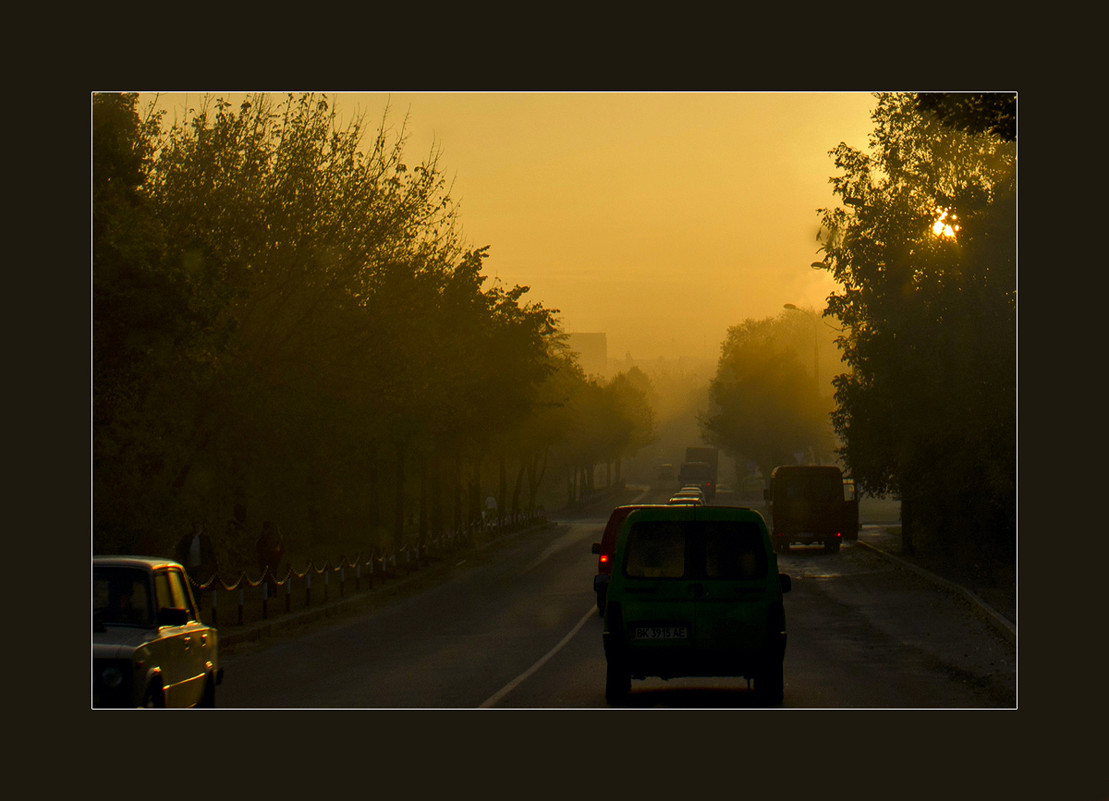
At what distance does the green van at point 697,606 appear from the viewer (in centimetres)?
1356

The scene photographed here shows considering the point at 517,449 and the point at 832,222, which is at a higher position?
the point at 832,222

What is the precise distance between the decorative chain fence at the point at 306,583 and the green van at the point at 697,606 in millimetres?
10337

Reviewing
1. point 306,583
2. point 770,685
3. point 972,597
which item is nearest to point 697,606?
point 770,685

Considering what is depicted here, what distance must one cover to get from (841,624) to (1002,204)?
10548mm

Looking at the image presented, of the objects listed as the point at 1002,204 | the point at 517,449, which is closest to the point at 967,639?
the point at 1002,204

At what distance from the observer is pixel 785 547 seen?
49469 millimetres

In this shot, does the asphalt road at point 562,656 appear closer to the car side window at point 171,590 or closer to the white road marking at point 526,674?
the white road marking at point 526,674

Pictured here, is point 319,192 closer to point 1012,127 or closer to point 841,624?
point 841,624

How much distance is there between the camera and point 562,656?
61.4 feet

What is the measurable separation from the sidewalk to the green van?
6946 millimetres

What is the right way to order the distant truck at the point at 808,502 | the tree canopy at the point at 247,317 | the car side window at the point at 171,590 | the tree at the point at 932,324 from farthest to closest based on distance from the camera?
the distant truck at the point at 808,502 → the tree at the point at 932,324 → the tree canopy at the point at 247,317 → the car side window at the point at 171,590

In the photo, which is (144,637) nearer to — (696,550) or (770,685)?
(696,550)

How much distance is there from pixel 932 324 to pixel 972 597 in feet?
26.6

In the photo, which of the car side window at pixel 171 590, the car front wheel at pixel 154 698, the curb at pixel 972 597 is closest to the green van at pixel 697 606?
the car side window at pixel 171 590
